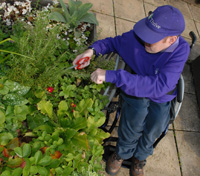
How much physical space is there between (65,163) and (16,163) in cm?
41

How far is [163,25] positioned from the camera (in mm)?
1674

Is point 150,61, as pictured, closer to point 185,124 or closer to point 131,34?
point 131,34

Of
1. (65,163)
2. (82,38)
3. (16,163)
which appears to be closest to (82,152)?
(65,163)

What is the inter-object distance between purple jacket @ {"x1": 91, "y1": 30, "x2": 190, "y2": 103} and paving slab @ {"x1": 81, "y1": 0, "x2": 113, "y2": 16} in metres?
1.87

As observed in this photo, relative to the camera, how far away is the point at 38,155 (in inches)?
54.1

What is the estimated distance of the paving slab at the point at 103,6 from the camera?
3.78 m

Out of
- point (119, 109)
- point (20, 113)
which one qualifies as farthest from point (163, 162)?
point (20, 113)

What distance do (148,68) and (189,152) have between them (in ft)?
5.25

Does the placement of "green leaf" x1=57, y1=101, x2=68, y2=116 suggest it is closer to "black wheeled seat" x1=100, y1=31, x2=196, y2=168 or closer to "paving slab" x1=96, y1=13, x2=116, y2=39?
"black wheeled seat" x1=100, y1=31, x2=196, y2=168

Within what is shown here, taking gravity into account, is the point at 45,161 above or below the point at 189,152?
above

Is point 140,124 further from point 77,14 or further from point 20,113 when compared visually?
point 77,14

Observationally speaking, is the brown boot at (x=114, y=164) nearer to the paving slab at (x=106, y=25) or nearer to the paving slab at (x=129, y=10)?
the paving slab at (x=106, y=25)

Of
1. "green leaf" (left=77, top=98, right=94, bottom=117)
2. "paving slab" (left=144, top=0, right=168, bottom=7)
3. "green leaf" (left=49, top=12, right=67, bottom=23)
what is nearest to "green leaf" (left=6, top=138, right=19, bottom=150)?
"green leaf" (left=77, top=98, right=94, bottom=117)

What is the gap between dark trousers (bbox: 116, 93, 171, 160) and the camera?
205 centimetres
